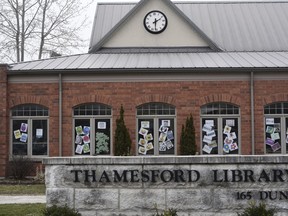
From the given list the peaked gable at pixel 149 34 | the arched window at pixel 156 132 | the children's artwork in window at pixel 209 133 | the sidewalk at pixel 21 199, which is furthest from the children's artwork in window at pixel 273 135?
the sidewalk at pixel 21 199

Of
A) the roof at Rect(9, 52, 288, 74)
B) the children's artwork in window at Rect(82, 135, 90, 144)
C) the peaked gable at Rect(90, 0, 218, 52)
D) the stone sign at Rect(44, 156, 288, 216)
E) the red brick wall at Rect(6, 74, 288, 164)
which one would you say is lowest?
the stone sign at Rect(44, 156, 288, 216)

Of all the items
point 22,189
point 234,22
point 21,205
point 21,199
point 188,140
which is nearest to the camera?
point 21,205

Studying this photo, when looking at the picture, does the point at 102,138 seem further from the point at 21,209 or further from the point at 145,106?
the point at 21,209

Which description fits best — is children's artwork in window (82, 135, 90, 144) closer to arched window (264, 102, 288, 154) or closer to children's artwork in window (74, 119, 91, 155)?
children's artwork in window (74, 119, 91, 155)

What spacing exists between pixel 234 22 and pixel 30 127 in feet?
35.8

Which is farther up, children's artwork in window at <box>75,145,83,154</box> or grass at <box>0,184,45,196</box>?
children's artwork in window at <box>75,145,83,154</box>

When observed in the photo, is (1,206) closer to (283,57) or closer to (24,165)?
(24,165)

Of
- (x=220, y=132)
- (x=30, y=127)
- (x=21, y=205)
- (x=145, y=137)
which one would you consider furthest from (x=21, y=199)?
(x=220, y=132)

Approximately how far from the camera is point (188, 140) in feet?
61.8

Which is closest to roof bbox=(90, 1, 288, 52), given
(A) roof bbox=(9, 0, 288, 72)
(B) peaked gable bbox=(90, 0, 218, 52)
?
(A) roof bbox=(9, 0, 288, 72)

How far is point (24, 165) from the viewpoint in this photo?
757 inches

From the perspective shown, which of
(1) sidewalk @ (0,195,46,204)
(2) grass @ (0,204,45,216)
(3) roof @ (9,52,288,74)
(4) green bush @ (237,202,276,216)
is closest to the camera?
(4) green bush @ (237,202,276,216)

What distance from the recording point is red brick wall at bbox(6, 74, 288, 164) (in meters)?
19.4

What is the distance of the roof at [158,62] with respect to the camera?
19281mm
